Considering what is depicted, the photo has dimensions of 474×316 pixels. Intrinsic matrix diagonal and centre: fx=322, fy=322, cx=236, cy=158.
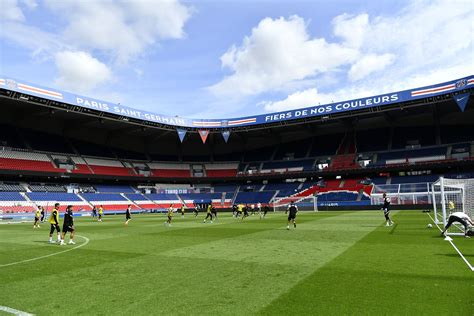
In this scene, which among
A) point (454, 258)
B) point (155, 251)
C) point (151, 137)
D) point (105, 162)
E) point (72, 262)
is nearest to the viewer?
point (454, 258)

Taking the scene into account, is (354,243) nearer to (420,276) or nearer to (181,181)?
(420,276)

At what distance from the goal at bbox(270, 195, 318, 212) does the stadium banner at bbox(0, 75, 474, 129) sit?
14072 mm

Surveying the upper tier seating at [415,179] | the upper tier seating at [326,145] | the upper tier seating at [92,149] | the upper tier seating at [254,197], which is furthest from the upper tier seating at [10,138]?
the upper tier seating at [415,179]

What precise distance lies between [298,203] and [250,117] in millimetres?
18903

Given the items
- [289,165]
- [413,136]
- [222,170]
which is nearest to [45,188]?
[222,170]

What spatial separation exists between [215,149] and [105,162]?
2537 cm

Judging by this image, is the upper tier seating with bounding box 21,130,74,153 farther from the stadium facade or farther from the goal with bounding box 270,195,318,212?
the goal with bounding box 270,195,318,212

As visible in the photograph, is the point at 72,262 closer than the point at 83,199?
Yes

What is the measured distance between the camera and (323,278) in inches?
301

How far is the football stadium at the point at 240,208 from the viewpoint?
263 inches

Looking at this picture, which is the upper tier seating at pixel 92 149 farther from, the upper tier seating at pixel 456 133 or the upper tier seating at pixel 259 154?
the upper tier seating at pixel 456 133

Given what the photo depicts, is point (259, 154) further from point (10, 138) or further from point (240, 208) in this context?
point (10, 138)

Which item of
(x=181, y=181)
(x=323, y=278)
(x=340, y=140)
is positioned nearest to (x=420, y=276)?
(x=323, y=278)

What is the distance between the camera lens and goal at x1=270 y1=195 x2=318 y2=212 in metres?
50.0
